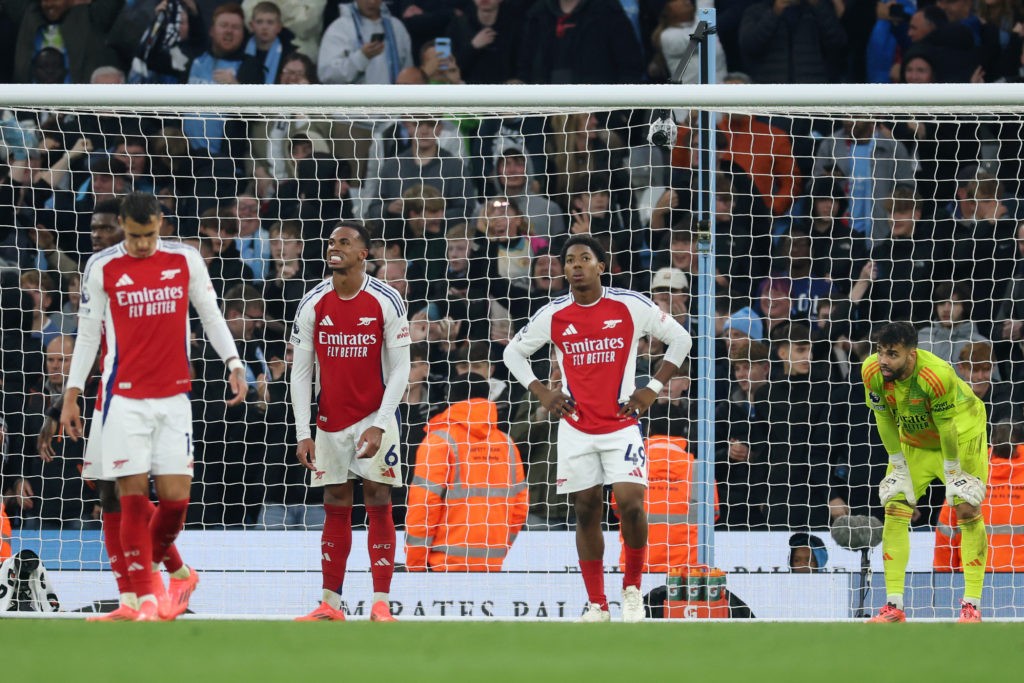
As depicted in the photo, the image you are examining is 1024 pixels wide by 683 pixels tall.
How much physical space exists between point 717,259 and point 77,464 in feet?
15.5

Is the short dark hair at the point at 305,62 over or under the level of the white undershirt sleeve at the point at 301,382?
over

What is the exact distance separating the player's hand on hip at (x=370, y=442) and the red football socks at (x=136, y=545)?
4.53 ft

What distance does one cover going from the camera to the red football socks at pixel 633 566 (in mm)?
7121

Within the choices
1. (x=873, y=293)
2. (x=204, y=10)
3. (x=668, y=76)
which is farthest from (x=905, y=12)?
(x=204, y=10)

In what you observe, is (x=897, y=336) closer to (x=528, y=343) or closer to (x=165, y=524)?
(x=528, y=343)

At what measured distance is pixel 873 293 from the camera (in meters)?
9.80

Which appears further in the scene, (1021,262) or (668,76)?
(668,76)

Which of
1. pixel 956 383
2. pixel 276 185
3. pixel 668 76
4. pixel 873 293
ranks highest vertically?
pixel 668 76

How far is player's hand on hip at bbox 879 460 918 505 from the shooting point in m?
7.69

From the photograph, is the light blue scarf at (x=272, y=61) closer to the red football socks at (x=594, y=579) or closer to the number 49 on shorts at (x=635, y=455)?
the number 49 on shorts at (x=635, y=455)

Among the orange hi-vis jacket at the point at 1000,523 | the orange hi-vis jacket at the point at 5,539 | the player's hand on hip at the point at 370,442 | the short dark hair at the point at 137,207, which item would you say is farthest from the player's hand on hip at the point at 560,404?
the orange hi-vis jacket at the point at 5,539

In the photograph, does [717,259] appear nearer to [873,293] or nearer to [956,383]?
[873,293]

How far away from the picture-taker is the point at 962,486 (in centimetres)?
763

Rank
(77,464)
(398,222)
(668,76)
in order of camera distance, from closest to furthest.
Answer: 1. (77,464)
2. (398,222)
3. (668,76)
